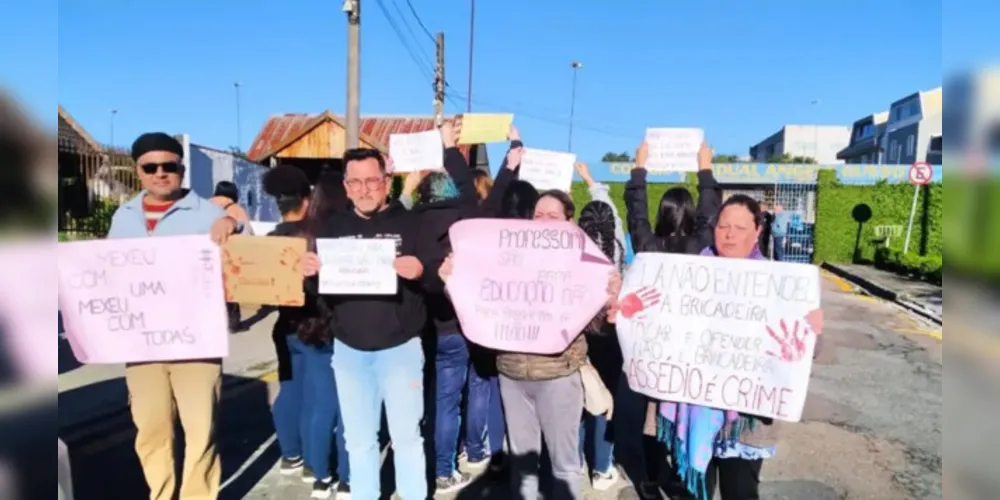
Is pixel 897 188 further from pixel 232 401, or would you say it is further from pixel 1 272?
pixel 1 272

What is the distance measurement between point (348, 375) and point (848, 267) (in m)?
20.1

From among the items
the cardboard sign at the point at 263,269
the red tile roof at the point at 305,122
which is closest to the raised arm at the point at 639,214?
the cardboard sign at the point at 263,269

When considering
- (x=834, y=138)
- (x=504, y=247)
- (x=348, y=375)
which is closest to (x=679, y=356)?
(x=504, y=247)

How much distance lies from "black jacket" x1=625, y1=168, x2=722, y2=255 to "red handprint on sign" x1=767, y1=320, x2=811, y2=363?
93cm

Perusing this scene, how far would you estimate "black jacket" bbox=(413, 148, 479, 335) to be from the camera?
3738 millimetres

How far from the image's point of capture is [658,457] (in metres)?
4.46

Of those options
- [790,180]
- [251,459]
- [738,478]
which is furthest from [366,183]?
[790,180]

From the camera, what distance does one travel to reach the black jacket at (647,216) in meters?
3.94

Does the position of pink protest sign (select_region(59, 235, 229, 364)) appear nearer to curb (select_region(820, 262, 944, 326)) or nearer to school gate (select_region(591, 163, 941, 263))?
curb (select_region(820, 262, 944, 326))

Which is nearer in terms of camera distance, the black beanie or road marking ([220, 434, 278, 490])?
the black beanie

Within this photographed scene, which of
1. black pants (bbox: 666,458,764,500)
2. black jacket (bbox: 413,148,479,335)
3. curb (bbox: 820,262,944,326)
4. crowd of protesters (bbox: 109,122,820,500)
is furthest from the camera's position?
curb (bbox: 820,262,944,326)

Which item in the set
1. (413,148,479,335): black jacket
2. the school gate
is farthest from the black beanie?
the school gate

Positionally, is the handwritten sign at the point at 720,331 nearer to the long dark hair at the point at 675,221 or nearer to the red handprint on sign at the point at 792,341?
the red handprint on sign at the point at 792,341

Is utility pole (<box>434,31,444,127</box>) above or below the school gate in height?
above
